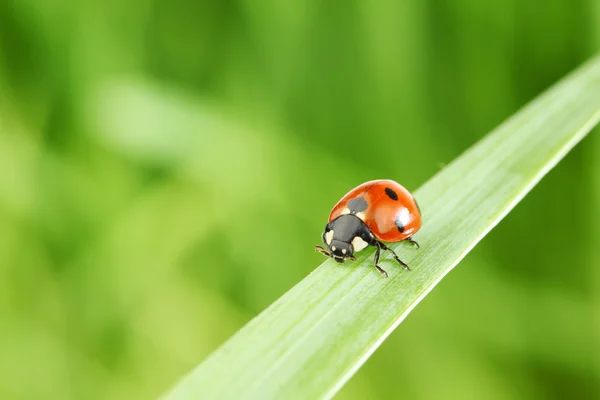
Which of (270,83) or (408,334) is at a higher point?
(270,83)

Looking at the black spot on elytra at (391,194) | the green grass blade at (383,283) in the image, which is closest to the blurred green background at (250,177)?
the green grass blade at (383,283)

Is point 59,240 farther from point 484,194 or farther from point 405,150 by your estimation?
point 484,194

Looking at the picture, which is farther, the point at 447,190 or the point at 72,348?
the point at 72,348

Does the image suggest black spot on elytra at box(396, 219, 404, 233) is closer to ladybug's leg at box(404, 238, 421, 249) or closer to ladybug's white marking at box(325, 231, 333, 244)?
ladybug's leg at box(404, 238, 421, 249)

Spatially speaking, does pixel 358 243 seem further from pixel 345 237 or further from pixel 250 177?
pixel 250 177

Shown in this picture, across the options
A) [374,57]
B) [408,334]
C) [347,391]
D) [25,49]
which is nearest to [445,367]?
[408,334]

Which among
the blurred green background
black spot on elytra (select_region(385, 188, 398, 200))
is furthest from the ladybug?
the blurred green background
